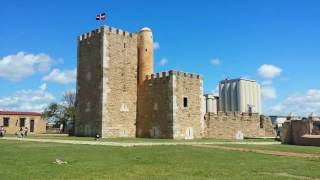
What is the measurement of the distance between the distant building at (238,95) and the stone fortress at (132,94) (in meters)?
24.0

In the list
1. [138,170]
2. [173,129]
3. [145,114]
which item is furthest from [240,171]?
[145,114]

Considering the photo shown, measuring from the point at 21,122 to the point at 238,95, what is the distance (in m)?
34.8

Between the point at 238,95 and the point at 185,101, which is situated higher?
the point at 238,95

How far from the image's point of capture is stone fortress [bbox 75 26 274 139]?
116 ft

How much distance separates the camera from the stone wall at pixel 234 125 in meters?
39.5

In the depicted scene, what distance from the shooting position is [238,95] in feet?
206

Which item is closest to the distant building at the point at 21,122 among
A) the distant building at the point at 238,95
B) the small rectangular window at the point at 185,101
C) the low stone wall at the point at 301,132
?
the distant building at the point at 238,95

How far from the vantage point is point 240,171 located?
12.6m

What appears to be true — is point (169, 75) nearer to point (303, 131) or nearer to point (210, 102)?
point (303, 131)

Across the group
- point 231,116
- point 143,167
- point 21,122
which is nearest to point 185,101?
point 231,116

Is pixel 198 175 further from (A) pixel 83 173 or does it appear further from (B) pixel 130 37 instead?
(B) pixel 130 37

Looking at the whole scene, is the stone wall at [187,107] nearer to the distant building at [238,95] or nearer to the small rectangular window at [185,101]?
the small rectangular window at [185,101]

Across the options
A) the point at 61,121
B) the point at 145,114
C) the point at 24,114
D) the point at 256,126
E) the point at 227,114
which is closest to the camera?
the point at 145,114

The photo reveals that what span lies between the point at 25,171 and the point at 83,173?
181cm
